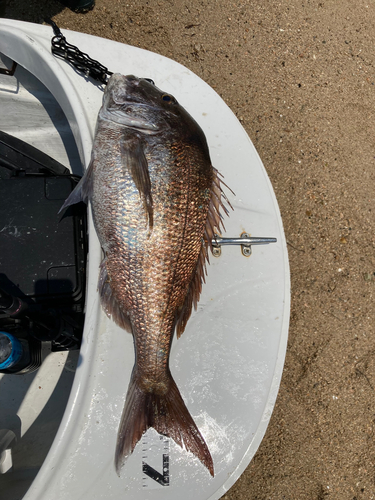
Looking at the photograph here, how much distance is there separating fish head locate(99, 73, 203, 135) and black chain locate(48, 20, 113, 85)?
0.26 meters

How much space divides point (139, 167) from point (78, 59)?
858 mm

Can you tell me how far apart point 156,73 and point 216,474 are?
2253 millimetres

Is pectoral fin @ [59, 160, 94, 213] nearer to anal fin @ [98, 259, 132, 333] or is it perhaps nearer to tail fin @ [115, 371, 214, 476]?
anal fin @ [98, 259, 132, 333]

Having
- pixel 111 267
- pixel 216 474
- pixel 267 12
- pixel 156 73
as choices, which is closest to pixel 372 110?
pixel 267 12

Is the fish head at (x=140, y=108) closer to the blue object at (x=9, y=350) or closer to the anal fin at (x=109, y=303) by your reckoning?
the anal fin at (x=109, y=303)

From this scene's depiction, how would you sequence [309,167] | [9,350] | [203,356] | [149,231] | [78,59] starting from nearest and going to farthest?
[149,231] → [9,350] → [203,356] → [78,59] → [309,167]

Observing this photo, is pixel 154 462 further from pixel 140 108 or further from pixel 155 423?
pixel 140 108

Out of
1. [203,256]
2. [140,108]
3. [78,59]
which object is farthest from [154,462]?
[78,59]

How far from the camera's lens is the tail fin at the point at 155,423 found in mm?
1277

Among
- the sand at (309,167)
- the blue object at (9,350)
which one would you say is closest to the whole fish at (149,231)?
the blue object at (9,350)

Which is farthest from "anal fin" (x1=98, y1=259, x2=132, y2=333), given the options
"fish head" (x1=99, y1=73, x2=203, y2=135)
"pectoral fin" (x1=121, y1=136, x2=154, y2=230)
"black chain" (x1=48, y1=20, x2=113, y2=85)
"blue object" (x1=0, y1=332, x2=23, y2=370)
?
"black chain" (x1=48, y1=20, x2=113, y2=85)

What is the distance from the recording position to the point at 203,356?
148 centimetres

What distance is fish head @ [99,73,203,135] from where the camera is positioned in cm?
135

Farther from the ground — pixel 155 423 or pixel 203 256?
pixel 203 256
